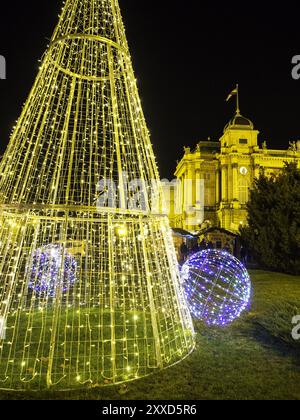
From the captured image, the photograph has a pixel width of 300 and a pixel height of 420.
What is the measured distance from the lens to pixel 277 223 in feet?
55.9

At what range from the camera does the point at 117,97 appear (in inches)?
241

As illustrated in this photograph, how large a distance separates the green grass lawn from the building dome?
128 ft

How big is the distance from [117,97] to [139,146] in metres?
0.93

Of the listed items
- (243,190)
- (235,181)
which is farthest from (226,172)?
(243,190)

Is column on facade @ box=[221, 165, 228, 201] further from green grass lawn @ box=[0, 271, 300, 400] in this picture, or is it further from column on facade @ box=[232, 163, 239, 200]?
green grass lawn @ box=[0, 271, 300, 400]

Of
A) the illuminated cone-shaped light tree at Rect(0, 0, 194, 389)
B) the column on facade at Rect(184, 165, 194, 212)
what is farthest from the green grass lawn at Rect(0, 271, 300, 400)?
the column on facade at Rect(184, 165, 194, 212)

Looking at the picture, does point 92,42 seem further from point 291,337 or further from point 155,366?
point 291,337

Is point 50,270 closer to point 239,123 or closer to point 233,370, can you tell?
point 233,370

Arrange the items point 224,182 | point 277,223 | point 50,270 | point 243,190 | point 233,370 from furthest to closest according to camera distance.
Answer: point 224,182 → point 243,190 → point 277,223 → point 50,270 → point 233,370

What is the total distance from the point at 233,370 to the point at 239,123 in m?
42.5

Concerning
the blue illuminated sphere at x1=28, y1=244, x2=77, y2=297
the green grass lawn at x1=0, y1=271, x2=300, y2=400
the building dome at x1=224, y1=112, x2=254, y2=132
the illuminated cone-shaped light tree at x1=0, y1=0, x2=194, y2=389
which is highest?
the building dome at x1=224, y1=112, x2=254, y2=132

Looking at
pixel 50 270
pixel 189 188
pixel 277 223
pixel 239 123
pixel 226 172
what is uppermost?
pixel 239 123

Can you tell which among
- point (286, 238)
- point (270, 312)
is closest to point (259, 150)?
point (286, 238)

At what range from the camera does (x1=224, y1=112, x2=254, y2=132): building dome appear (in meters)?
44.0
